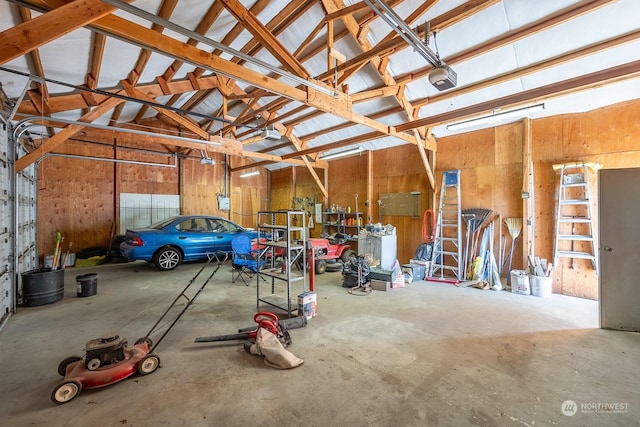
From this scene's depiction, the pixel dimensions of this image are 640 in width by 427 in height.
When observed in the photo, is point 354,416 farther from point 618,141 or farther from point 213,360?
point 618,141

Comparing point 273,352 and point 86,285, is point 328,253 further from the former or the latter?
point 86,285

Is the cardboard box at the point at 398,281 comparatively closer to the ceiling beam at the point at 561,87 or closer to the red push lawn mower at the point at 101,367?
the ceiling beam at the point at 561,87

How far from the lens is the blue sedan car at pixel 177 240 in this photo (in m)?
6.11

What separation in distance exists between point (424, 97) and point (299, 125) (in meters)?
3.18

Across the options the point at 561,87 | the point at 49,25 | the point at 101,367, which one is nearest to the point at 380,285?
the point at 561,87

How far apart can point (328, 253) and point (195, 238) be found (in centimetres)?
308

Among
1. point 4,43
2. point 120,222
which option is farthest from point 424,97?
point 120,222

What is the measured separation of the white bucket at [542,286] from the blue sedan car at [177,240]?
5.26 m

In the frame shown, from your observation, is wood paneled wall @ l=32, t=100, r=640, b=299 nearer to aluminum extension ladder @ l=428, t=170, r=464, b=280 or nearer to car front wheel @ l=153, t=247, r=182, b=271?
aluminum extension ladder @ l=428, t=170, r=464, b=280

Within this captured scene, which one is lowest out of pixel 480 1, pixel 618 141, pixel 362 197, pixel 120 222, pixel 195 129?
pixel 120 222

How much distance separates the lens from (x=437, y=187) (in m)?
6.29

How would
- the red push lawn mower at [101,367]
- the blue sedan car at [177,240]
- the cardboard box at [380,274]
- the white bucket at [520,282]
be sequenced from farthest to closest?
the blue sedan car at [177,240] < the cardboard box at [380,274] < the white bucket at [520,282] < the red push lawn mower at [101,367]

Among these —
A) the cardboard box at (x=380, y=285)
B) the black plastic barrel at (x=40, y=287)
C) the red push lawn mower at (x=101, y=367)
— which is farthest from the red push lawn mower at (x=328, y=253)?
the black plastic barrel at (x=40, y=287)

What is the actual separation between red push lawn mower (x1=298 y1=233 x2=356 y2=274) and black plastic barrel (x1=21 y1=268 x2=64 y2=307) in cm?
416
